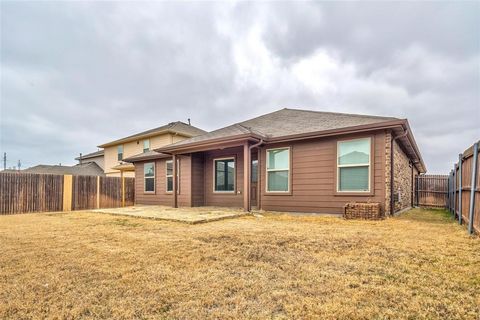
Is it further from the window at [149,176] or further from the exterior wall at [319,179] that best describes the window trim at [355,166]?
the window at [149,176]

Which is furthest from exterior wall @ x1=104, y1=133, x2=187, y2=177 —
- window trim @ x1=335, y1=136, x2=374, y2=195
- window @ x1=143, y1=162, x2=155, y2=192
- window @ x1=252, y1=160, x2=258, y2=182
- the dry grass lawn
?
the dry grass lawn

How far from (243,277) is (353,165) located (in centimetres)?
551

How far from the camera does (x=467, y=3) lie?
7.63 meters

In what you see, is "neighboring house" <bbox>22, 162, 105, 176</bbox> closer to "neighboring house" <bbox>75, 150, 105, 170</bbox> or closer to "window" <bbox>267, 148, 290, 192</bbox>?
"neighboring house" <bbox>75, 150, 105, 170</bbox>

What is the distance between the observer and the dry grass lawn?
1.84 m

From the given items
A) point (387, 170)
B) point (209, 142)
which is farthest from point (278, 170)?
point (387, 170)

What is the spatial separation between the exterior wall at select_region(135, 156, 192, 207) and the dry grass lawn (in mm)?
6390

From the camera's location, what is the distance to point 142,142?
816 inches

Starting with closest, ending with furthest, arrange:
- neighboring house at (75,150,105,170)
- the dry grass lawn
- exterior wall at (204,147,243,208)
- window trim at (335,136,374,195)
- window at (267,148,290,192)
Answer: the dry grass lawn, window trim at (335,136,374,195), window at (267,148,290,192), exterior wall at (204,147,243,208), neighboring house at (75,150,105,170)

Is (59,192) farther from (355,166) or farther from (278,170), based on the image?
(355,166)

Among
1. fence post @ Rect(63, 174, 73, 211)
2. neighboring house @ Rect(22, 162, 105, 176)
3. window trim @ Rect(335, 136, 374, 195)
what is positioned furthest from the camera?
neighboring house @ Rect(22, 162, 105, 176)

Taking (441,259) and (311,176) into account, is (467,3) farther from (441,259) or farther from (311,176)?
(441,259)

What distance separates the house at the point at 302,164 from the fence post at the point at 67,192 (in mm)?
4974

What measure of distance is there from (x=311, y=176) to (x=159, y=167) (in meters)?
7.77
